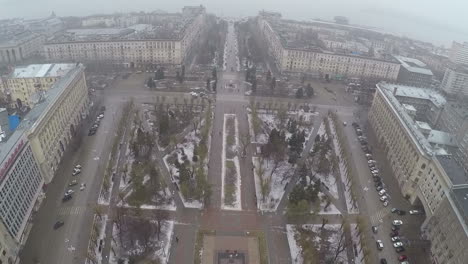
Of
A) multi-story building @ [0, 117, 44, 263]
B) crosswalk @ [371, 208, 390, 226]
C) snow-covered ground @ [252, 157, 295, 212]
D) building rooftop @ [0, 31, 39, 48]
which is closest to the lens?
multi-story building @ [0, 117, 44, 263]

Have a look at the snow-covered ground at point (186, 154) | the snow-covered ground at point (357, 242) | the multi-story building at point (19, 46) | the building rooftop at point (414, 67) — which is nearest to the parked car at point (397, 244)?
the snow-covered ground at point (357, 242)

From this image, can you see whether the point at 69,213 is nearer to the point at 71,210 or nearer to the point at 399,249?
the point at 71,210

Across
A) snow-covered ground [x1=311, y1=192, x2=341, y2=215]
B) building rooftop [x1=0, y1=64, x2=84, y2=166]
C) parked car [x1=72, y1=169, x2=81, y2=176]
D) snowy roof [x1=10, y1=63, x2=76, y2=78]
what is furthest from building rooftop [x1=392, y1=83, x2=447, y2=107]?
snowy roof [x1=10, y1=63, x2=76, y2=78]

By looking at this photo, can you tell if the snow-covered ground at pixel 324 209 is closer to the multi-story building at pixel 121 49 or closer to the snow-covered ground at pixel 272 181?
the snow-covered ground at pixel 272 181

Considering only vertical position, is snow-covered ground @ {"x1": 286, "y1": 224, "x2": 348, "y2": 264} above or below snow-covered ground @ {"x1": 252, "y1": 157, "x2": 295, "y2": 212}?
below

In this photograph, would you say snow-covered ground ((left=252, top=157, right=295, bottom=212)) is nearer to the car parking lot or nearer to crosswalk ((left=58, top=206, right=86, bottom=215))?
the car parking lot

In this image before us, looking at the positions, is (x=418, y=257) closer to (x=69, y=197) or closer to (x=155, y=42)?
(x=69, y=197)
